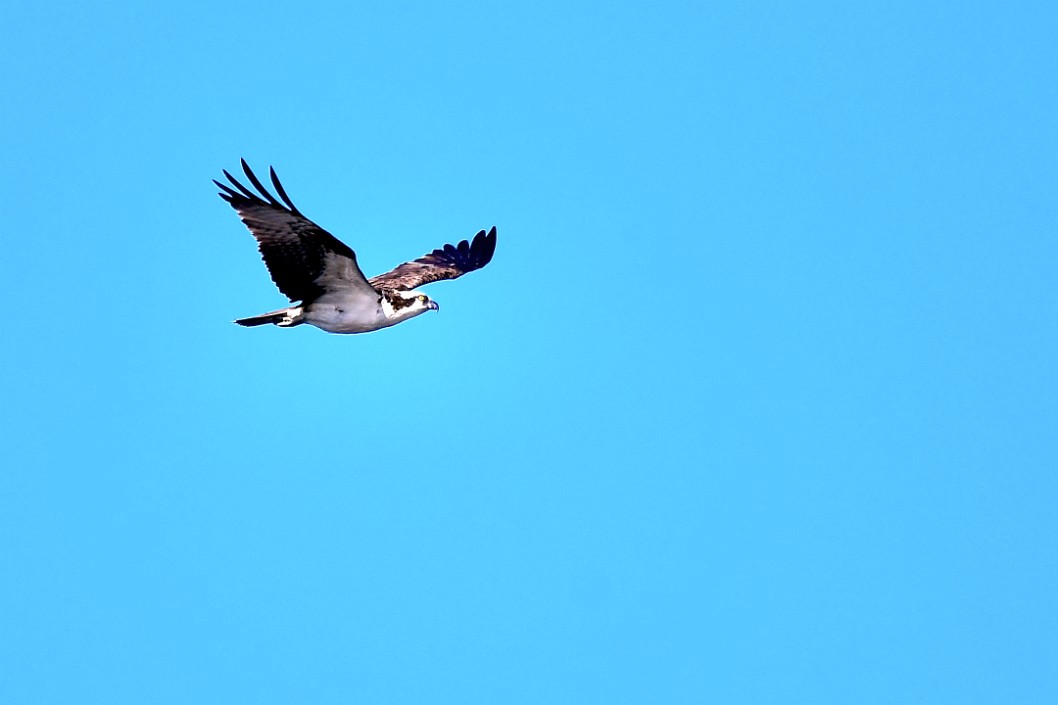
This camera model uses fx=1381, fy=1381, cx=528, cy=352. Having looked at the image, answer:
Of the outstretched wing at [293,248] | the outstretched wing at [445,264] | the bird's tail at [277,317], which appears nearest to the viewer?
the outstretched wing at [293,248]

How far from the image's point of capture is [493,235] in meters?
24.9

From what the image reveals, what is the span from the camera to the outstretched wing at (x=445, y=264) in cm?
2364

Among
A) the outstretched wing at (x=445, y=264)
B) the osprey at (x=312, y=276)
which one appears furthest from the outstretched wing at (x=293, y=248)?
the outstretched wing at (x=445, y=264)

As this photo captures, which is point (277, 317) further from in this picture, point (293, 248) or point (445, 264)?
point (445, 264)

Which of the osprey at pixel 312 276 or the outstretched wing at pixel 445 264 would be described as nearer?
the osprey at pixel 312 276

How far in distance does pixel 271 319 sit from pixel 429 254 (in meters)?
6.07

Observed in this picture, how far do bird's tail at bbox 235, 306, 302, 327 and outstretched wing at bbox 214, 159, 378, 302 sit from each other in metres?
0.21

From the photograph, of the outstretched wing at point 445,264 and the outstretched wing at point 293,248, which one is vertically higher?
the outstretched wing at point 445,264

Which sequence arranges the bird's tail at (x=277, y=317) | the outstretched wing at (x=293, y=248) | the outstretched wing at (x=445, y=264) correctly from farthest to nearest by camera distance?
the outstretched wing at (x=445, y=264), the bird's tail at (x=277, y=317), the outstretched wing at (x=293, y=248)

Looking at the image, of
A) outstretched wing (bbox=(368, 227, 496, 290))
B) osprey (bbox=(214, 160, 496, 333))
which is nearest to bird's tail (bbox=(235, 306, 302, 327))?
osprey (bbox=(214, 160, 496, 333))

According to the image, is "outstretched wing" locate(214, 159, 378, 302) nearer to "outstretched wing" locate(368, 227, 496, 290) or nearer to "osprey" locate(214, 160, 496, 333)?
"osprey" locate(214, 160, 496, 333)

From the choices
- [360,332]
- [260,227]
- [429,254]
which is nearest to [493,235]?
[429,254]

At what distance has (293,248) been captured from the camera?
1864 centimetres

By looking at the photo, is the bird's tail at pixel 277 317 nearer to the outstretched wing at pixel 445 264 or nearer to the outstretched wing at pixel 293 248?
the outstretched wing at pixel 293 248
